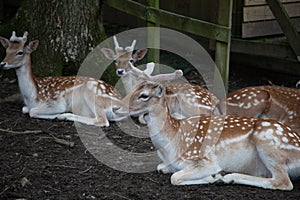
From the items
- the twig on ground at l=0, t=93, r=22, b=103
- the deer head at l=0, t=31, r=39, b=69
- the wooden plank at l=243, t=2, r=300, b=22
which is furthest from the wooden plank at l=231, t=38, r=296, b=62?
the twig on ground at l=0, t=93, r=22, b=103

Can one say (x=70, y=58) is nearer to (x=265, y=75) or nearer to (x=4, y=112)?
(x=4, y=112)

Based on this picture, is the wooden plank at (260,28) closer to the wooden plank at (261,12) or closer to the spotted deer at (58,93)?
the wooden plank at (261,12)

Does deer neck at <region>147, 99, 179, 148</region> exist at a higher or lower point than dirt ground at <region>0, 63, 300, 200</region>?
higher

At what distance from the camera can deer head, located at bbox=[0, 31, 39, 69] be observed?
7223 mm

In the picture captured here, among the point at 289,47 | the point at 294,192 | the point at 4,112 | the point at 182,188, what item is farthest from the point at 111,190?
the point at 289,47

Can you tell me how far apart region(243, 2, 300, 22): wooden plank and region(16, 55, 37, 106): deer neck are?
333cm

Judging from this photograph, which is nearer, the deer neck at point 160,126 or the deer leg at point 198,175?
the deer leg at point 198,175

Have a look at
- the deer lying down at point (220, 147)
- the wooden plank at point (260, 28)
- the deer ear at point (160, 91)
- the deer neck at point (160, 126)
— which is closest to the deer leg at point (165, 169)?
the deer lying down at point (220, 147)

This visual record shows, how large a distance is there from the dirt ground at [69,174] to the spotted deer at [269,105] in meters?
1.02

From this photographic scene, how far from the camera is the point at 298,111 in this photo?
643 cm

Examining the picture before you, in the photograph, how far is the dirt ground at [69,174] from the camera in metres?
4.98

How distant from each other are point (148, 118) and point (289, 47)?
135 inches

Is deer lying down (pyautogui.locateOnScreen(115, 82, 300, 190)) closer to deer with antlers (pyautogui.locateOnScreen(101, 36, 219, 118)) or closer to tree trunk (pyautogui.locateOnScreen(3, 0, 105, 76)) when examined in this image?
deer with antlers (pyautogui.locateOnScreen(101, 36, 219, 118))

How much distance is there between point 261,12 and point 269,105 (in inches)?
118
